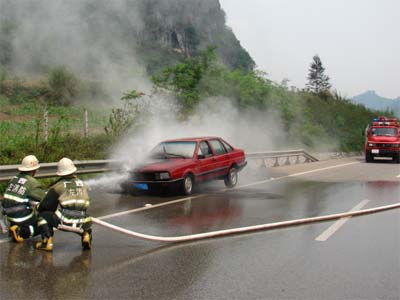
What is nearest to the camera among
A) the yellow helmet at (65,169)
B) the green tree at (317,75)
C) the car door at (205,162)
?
the yellow helmet at (65,169)

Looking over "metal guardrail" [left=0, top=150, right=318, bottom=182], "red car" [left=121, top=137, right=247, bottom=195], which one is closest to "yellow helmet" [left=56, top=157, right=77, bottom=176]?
"metal guardrail" [left=0, top=150, right=318, bottom=182]

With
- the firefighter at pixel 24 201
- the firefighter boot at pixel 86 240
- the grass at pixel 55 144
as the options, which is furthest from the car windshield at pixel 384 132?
the firefighter at pixel 24 201

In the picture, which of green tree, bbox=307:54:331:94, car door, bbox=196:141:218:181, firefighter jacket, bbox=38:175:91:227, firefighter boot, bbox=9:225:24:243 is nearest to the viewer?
firefighter jacket, bbox=38:175:91:227

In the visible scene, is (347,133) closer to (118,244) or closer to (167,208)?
(167,208)

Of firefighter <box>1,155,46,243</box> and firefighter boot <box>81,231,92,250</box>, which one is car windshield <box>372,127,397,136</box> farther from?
firefighter <box>1,155,46,243</box>

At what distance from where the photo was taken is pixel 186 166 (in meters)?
10.4

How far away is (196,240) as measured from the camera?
620cm

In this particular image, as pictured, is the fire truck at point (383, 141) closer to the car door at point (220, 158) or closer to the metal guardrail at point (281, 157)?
the metal guardrail at point (281, 157)

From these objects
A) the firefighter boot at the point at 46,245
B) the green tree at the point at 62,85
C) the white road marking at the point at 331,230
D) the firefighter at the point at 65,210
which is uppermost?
the green tree at the point at 62,85

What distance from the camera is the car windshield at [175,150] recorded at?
11.0 meters

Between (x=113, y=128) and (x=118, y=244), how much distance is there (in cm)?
1041

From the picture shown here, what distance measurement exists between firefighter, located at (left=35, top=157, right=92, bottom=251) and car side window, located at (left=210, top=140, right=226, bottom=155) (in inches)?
254

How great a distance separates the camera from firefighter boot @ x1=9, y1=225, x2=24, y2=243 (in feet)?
19.3

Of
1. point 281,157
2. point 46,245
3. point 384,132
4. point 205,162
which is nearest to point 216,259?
point 46,245
